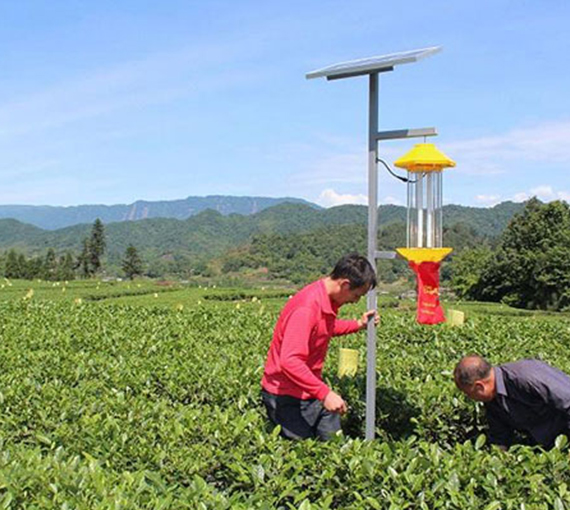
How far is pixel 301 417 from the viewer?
141 inches

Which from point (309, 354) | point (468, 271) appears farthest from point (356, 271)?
point (468, 271)

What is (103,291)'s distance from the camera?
21.7m

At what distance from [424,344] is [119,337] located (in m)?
3.43

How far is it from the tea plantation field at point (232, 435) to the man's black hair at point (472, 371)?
0.31m

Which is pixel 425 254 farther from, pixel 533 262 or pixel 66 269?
pixel 66 269

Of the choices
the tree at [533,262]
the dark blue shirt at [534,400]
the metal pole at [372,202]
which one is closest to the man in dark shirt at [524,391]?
the dark blue shirt at [534,400]

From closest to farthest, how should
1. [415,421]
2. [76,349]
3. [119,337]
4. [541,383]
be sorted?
[541,383] < [415,421] < [76,349] < [119,337]

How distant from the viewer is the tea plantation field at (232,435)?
2736mm

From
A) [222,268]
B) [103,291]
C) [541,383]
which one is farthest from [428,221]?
[222,268]

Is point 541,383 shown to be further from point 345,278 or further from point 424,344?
point 424,344

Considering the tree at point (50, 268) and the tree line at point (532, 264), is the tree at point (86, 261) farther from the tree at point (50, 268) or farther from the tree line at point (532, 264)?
the tree line at point (532, 264)

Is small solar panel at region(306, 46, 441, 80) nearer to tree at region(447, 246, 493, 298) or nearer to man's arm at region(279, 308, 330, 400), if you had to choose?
man's arm at region(279, 308, 330, 400)

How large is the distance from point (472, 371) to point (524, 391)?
0.94 ft

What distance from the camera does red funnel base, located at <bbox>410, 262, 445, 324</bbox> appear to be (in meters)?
3.57
